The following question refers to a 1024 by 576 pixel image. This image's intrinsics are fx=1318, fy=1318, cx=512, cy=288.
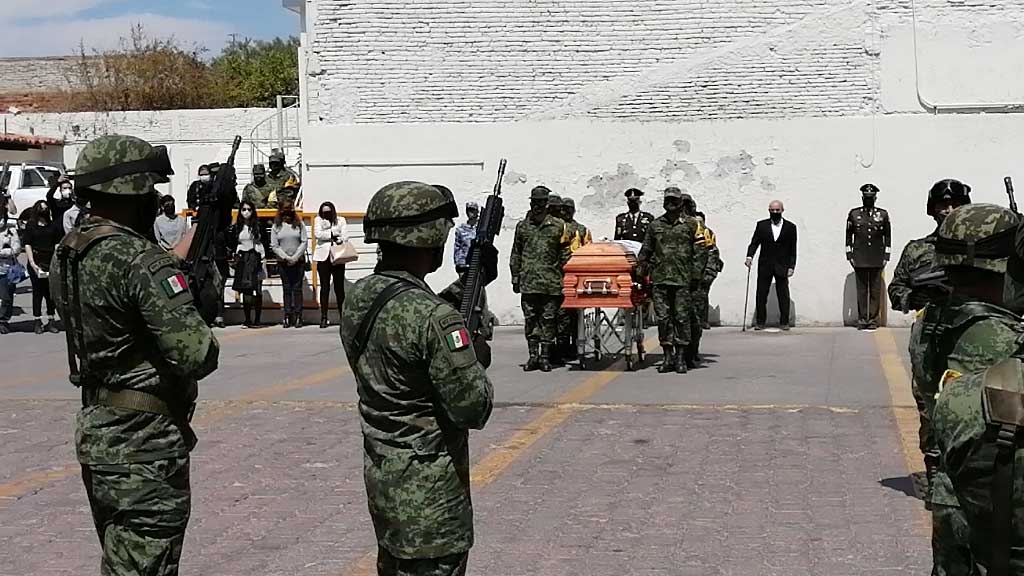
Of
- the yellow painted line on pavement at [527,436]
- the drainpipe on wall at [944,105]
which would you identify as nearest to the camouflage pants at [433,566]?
the yellow painted line on pavement at [527,436]

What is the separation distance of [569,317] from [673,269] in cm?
138

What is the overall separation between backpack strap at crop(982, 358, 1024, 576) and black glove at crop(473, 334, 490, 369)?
1719mm

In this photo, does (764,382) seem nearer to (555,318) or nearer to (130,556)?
(555,318)

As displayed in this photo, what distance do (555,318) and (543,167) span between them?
5651mm

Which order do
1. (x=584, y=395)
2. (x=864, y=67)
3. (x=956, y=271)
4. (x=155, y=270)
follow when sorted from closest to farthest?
(x=956, y=271)
(x=155, y=270)
(x=584, y=395)
(x=864, y=67)

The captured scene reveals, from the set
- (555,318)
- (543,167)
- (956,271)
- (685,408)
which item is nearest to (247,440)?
(685,408)

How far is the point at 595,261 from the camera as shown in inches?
547

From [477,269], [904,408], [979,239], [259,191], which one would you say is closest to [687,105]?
[259,191]

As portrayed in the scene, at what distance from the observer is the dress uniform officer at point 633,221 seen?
17922 millimetres

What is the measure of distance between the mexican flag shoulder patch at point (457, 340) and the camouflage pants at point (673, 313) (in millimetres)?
9888

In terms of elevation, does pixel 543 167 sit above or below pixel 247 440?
above

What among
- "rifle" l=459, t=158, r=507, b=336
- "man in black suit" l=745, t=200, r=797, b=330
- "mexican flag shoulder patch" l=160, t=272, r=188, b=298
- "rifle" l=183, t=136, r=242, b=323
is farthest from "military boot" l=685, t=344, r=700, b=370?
"mexican flag shoulder patch" l=160, t=272, r=188, b=298

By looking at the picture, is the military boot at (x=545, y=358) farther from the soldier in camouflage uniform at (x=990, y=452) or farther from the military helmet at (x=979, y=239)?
the soldier in camouflage uniform at (x=990, y=452)

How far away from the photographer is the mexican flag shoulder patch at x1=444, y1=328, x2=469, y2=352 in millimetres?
4078
